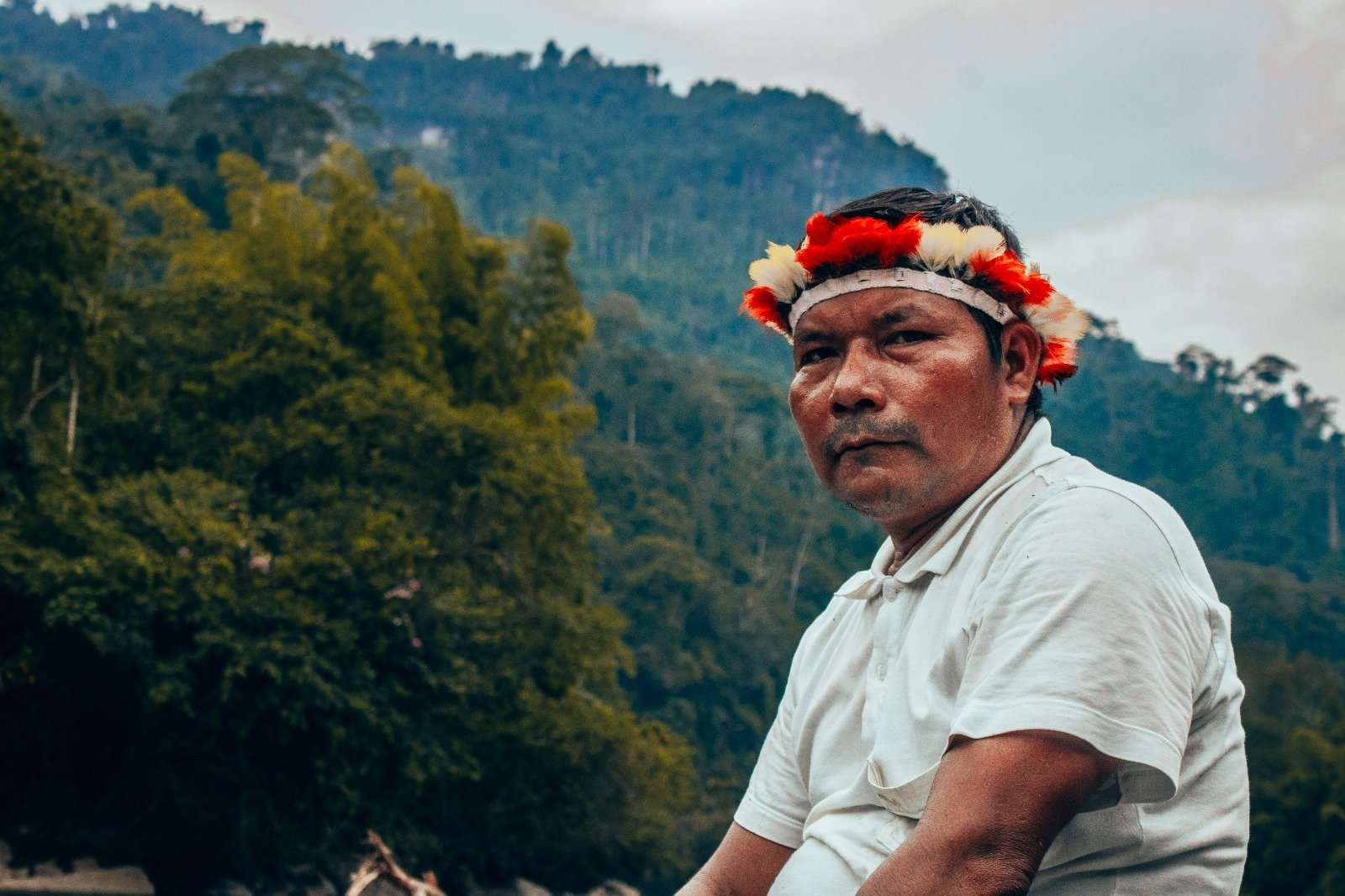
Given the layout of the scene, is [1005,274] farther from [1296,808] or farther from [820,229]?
[1296,808]

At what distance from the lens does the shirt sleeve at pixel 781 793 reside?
166 centimetres

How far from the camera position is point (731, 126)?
417ft

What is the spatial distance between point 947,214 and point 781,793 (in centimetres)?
66

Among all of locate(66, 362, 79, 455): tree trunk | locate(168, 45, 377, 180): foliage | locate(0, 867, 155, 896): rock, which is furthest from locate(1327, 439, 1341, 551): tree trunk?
locate(0, 867, 155, 896): rock

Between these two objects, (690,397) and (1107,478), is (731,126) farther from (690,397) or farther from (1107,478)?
(1107,478)

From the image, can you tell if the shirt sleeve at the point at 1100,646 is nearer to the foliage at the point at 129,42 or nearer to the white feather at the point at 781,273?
the white feather at the point at 781,273

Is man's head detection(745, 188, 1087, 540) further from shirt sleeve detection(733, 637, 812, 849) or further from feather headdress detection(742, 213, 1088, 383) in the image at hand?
shirt sleeve detection(733, 637, 812, 849)

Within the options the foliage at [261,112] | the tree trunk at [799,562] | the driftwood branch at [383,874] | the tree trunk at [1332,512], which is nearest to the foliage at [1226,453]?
the tree trunk at [1332,512]

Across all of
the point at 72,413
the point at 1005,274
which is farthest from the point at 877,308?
the point at 72,413

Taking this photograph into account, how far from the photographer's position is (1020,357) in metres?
1.50

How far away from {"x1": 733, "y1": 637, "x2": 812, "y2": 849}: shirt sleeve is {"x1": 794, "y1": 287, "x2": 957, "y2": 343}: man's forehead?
0.41m

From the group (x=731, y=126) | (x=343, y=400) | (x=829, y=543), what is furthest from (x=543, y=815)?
(x=731, y=126)

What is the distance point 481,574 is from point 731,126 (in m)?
112

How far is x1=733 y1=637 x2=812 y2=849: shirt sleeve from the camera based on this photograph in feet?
5.46
